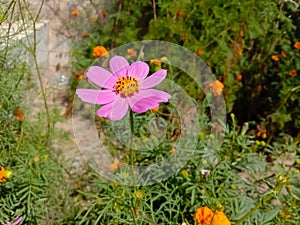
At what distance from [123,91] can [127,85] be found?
0.6 inches

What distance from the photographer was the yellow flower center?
33.2 inches

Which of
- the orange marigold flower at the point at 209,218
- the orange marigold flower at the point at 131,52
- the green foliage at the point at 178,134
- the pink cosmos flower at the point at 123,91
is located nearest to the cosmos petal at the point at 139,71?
the pink cosmos flower at the point at 123,91

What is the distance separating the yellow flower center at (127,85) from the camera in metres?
0.84

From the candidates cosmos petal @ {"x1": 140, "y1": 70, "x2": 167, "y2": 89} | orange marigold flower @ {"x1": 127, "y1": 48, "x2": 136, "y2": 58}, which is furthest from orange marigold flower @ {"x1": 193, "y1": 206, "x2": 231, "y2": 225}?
orange marigold flower @ {"x1": 127, "y1": 48, "x2": 136, "y2": 58}

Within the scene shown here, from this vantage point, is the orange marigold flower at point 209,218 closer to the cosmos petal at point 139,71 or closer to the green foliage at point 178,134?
the green foliage at point 178,134

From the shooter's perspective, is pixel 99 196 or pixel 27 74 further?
pixel 27 74

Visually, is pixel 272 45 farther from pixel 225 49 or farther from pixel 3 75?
pixel 3 75

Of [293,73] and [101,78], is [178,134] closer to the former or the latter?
[101,78]

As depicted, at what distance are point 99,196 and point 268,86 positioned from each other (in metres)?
1.25

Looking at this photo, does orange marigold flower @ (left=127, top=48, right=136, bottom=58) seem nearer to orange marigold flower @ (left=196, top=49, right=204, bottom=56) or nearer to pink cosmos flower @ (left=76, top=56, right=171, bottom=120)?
orange marigold flower @ (left=196, top=49, right=204, bottom=56)

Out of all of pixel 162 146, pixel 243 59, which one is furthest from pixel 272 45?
pixel 162 146

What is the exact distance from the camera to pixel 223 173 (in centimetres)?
135

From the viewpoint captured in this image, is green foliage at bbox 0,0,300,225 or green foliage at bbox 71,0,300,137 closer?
green foliage at bbox 0,0,300,225

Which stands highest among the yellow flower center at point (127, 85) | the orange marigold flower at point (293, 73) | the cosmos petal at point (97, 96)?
the yellow flower center at point (127, 85)
